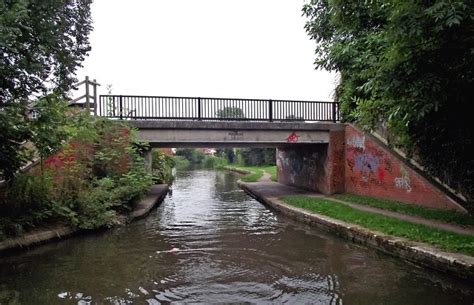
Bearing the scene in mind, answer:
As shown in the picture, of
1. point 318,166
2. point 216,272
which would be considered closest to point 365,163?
point 318,166

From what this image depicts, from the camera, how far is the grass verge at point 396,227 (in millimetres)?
8415

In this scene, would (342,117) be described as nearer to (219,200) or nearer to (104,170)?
(219,200)

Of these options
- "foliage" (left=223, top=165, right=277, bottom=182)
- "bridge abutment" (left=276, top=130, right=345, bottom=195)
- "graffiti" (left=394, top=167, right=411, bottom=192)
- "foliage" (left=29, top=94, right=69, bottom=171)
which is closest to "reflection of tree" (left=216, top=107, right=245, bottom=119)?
"bridge abutment" (left=276, top=130, right=345, bottom=195)

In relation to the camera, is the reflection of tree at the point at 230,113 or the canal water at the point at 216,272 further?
the reflection of tree at the point at 230,113

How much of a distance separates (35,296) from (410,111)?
6.68 meters

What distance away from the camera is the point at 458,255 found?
7.79 meters

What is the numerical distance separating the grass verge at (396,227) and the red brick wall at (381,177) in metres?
1.71

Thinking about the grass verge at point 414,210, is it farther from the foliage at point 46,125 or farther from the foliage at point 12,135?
the foliage at point 12,135

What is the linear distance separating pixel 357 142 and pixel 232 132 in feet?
17.0

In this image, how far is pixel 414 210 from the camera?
1220cm

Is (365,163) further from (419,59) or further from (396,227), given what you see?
(419,59)

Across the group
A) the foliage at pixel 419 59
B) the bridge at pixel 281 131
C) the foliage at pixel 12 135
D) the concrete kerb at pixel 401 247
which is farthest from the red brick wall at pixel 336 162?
the foliage at pixel 12 135

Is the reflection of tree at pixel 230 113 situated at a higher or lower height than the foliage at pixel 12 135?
higher

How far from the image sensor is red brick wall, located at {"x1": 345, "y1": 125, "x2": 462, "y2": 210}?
40.6 feet
